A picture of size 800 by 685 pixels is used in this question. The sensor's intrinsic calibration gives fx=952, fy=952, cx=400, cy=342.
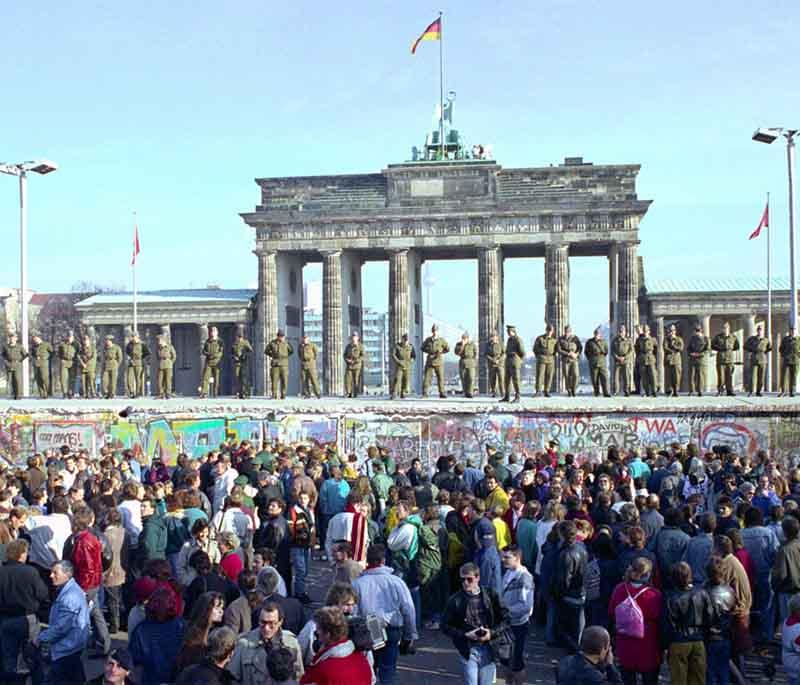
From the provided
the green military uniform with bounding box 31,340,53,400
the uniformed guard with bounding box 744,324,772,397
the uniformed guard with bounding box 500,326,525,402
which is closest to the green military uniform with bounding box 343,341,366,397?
the uniformed guard with bounding box 500,326,525,402

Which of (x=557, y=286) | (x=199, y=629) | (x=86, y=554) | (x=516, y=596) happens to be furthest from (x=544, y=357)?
(x=199, y=629)

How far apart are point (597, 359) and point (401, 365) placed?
543cm

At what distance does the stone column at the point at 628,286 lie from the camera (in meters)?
43.3

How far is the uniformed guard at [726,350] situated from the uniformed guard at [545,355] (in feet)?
14.0

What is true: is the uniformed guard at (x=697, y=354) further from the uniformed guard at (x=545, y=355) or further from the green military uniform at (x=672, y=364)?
the uniformed guard at (x=545, y=355)

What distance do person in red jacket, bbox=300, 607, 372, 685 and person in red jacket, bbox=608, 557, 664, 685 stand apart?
2757 mm

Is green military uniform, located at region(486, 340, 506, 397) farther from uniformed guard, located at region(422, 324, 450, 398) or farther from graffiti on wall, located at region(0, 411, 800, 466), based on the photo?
graffiti on wall, located at region(0, 411, 800, 466)

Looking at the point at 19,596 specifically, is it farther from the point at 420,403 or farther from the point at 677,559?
the point at 420,403

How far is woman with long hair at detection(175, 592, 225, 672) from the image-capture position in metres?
7.01

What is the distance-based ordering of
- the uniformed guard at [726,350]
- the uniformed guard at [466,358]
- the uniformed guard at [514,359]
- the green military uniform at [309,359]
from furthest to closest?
the green military uniform at [309,359], the uniformed guard at [466,358], the uniformed guard at [726,350], the uniformed guard at [514,359]

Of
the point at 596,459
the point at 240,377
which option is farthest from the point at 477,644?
the point at 240,377

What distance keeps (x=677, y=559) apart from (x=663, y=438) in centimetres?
1275

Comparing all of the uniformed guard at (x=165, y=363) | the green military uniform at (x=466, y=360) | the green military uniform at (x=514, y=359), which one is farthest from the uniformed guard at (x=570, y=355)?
the uniformed guard at (x=165, y=363)

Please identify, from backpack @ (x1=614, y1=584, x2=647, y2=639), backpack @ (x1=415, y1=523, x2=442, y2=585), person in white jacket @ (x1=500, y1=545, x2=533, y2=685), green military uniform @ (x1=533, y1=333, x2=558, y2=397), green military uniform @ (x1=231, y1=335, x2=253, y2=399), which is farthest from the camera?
green military uniform @ (x1=231, y1=335, x2=253, y2=399)
